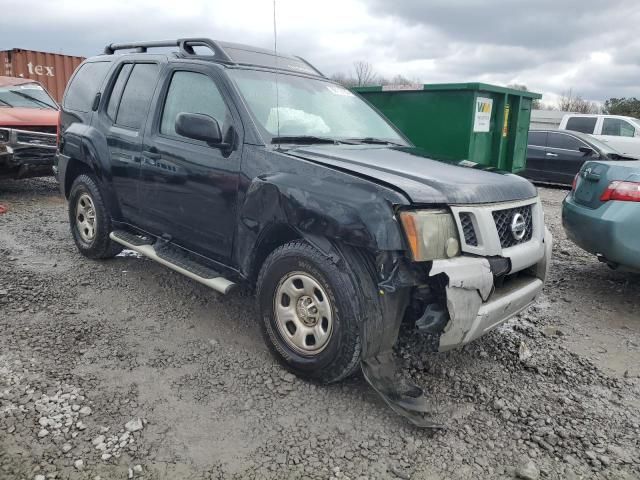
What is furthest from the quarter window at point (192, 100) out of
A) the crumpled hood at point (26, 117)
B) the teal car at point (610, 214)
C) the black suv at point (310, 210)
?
the crumpled hood at point (26, 117)

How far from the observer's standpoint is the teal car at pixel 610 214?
13.7ft

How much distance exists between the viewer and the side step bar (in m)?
3.46

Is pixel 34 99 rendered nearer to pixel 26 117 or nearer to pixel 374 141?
pixel 26 117

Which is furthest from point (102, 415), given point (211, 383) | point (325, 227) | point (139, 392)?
point (325, 227)

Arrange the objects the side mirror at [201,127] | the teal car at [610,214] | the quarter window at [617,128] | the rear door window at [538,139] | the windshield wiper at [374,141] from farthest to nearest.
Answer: the quarter window at [617,128], the rear door window at [538,139], the teal car at [610,214], the windshield wiper at [374,141], the side mirror at [201,127]

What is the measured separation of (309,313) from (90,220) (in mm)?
2974

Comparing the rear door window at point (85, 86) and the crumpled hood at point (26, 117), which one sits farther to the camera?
the crumpled hood at point (26, 117)

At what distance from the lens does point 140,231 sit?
4.41m

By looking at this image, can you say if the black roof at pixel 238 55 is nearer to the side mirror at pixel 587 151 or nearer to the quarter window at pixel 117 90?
the quarter window at pixel 117 90

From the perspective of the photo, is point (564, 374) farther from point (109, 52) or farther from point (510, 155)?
point (109, 52)

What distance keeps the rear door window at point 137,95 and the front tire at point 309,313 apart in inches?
75.1

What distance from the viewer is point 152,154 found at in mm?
3994

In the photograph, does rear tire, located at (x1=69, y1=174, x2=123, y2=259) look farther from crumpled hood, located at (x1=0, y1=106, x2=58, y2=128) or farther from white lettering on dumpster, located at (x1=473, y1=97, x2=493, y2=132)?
white lettering on dumpster, located at (x1=473, y1=97, x2=493, y2=132)

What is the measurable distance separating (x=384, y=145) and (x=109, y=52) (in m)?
3.05
